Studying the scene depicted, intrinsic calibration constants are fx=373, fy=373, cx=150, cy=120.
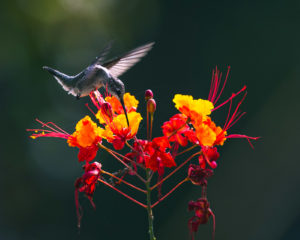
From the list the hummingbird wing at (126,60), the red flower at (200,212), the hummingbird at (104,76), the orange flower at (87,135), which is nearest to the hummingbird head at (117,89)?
the hummingbird at (104,76)

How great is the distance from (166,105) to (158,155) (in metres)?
2.98

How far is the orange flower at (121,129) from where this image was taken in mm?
1458

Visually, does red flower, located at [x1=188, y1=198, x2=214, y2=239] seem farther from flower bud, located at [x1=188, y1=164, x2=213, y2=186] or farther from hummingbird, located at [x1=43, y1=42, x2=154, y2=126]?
hummingbird, located at [x1=43, y1=42, x2=154, y2=126]

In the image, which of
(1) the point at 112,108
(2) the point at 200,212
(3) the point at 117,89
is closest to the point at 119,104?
(1) the point at 112,108

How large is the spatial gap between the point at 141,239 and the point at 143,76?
1943mm

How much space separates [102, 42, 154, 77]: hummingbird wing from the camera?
1.76 m

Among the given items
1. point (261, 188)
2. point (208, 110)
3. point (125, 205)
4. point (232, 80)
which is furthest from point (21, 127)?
point (208, 110)

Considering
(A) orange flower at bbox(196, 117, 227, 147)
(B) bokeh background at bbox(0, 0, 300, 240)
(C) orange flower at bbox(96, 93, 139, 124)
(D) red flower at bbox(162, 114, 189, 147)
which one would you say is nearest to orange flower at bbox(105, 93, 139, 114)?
Answer: (C) orange flower at bbox(96, 93, 139, 124)

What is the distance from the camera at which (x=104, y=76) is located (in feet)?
5.40

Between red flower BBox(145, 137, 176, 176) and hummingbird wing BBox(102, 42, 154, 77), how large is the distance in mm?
545

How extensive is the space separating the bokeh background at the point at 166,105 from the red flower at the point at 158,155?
113 inches

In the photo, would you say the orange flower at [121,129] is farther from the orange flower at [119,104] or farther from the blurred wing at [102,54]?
the blurred wing at [102,54]

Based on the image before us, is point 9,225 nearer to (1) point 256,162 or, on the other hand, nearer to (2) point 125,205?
(2) point 125,205

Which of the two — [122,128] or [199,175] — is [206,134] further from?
[122,128]
